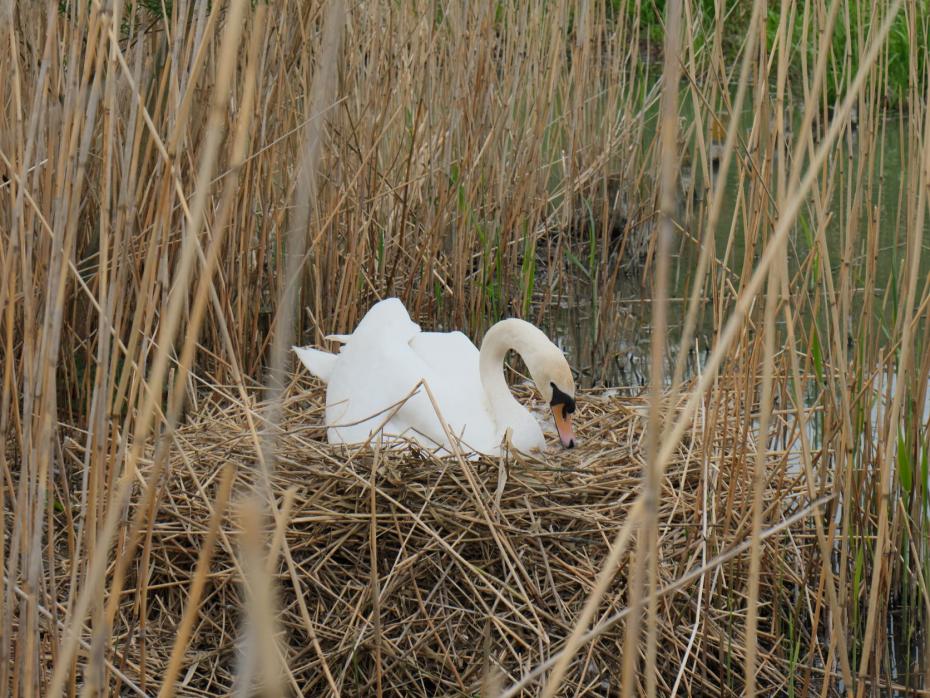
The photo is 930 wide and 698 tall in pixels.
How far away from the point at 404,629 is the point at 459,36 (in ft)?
6.61

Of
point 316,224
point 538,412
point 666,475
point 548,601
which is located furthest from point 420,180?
point 548,601

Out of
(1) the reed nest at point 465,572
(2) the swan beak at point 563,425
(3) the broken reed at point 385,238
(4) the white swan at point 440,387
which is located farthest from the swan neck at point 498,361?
(3) the broken reed at point 385,238

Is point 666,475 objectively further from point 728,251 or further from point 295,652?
point 295,652

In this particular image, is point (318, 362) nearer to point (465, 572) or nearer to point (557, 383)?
point (557, 383)

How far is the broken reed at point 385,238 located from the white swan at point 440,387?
0.97 ft

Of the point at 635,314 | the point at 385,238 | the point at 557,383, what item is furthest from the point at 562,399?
the point at 635,314

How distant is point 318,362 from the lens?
11.3ft

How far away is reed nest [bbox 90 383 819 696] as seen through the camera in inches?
92.4

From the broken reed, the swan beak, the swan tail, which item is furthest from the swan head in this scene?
the swan tail

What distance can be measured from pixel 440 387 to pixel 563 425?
34cm

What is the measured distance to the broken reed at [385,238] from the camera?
1530mm

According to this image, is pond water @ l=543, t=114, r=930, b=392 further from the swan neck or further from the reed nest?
the reed nest

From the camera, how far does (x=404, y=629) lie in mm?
2395

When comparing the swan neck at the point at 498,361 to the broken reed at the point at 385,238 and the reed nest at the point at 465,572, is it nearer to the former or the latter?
the reed nest at the point at 465,572
